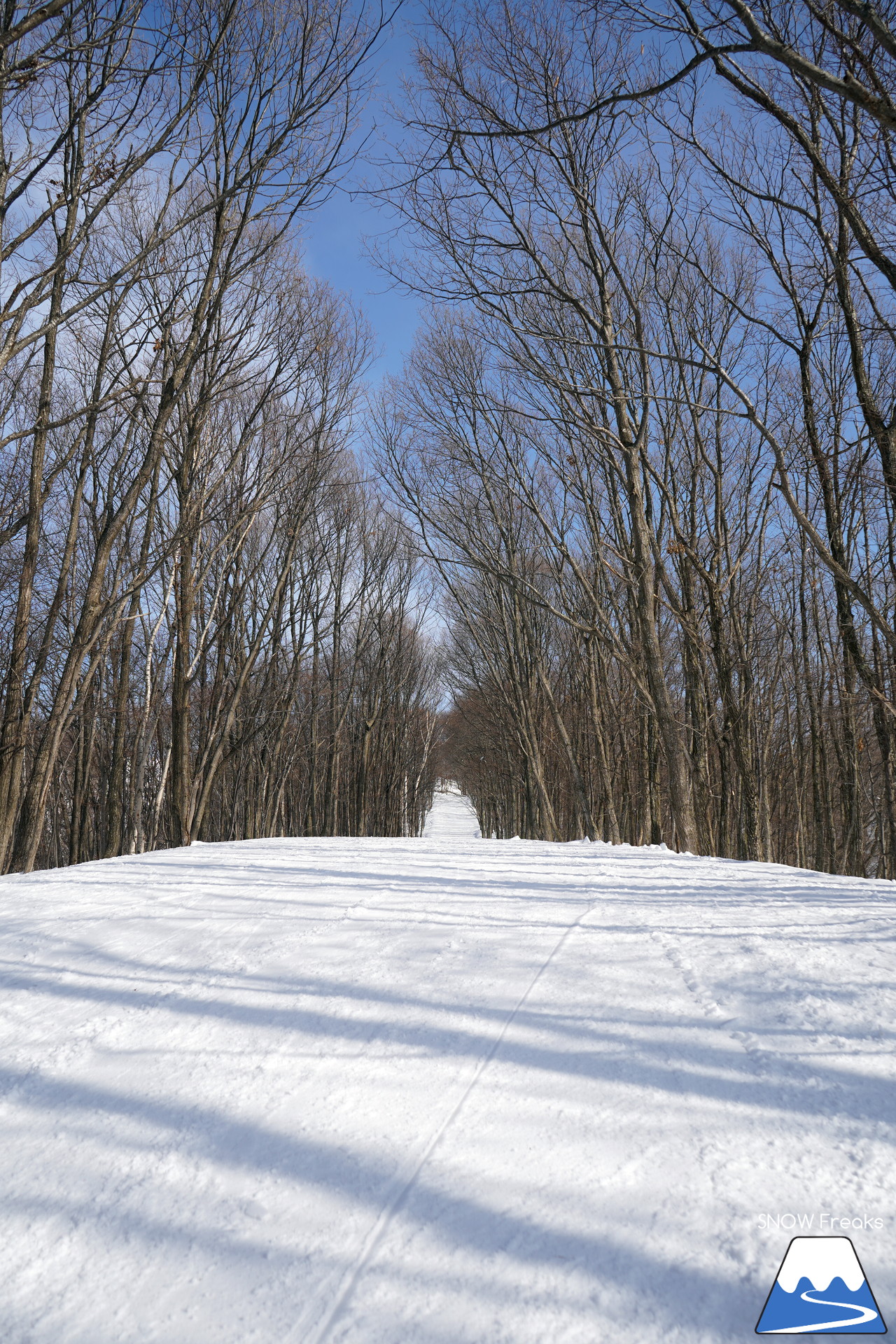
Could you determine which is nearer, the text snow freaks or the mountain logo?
the mountain logo

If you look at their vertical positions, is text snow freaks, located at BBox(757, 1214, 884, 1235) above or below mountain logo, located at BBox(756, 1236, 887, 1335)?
above

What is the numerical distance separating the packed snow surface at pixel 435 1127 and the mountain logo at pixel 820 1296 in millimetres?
24

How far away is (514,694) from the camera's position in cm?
1614

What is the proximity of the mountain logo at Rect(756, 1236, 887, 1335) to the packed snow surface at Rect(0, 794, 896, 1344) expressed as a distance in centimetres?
2

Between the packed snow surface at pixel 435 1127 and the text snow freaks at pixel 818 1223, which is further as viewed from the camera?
the text snow freaks at pixel 818 1223

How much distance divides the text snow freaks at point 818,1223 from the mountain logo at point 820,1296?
3 centimetres

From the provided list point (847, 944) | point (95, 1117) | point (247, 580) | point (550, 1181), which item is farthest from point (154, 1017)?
point (247, 580)

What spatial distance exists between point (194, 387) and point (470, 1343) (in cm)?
964

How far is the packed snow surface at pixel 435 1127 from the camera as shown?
3.79 ft

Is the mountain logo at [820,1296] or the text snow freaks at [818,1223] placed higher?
the text snow freaks at [818,1223]

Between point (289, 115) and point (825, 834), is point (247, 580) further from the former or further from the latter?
point (825, 834)

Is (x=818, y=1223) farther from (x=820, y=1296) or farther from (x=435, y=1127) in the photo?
(x=435, y=1127)

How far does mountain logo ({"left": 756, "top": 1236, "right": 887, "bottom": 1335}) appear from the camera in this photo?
1.10 meters

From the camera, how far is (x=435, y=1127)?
5.19ft
